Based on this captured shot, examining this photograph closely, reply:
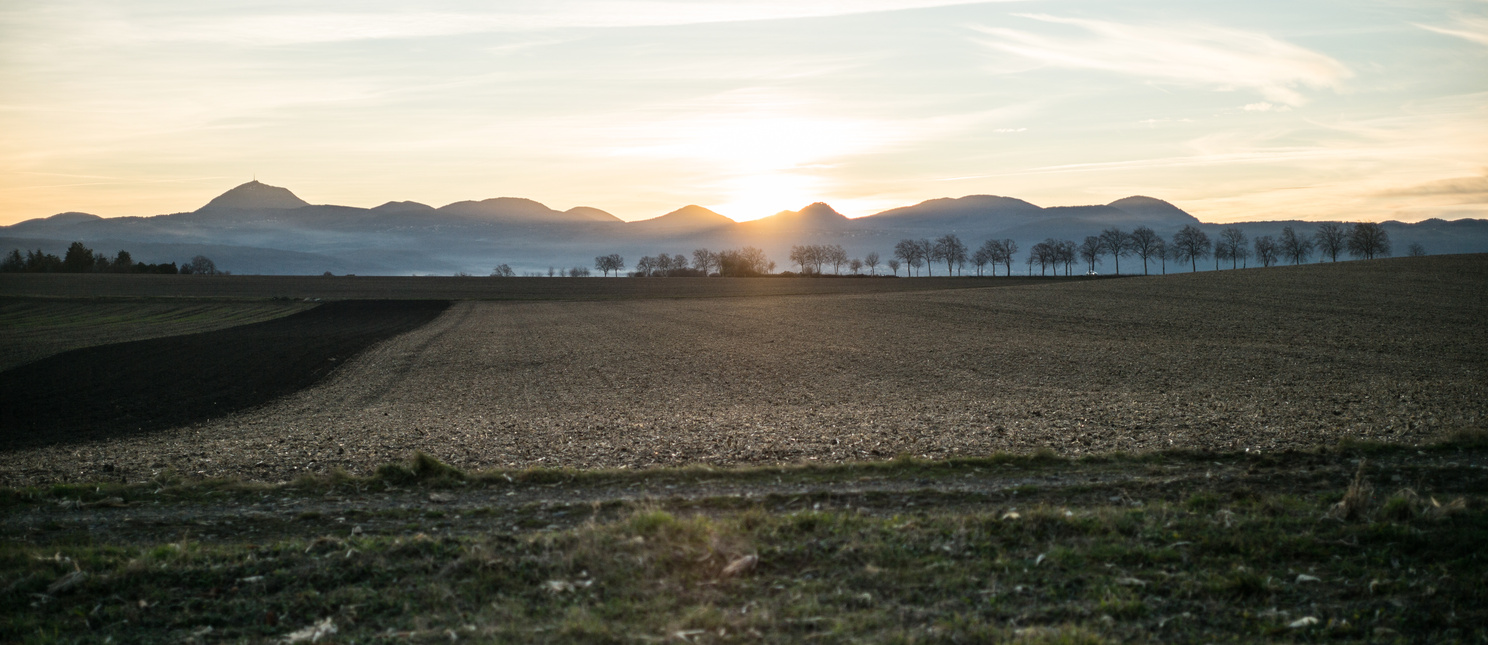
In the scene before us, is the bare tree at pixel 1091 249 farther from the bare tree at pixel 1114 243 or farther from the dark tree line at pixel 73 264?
the dark tree line at pixel 73 264

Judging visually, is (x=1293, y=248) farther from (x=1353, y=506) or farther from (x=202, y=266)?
(x=202, y=266)

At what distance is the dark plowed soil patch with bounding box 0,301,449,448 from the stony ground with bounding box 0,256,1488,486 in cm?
178

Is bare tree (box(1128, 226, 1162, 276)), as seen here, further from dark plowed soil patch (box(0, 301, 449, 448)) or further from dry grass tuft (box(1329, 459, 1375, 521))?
dry grass tuft (box(1329, 459, 1375, 521))

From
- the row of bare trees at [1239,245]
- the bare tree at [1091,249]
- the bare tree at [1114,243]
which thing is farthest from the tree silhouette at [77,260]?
the bare tree at [1091,249]

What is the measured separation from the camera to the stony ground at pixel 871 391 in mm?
16422

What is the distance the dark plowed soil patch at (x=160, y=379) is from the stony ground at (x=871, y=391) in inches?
70.1

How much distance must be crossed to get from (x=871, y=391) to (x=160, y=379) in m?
26.7

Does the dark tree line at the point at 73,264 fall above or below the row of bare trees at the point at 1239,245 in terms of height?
above

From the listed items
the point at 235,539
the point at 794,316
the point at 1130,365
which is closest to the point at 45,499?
the point at 235,539

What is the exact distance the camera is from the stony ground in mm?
16422

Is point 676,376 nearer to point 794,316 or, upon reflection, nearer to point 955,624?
point 955,624

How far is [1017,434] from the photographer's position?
56.8 feet

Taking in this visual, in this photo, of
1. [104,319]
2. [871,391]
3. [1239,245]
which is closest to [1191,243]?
[1239,245]

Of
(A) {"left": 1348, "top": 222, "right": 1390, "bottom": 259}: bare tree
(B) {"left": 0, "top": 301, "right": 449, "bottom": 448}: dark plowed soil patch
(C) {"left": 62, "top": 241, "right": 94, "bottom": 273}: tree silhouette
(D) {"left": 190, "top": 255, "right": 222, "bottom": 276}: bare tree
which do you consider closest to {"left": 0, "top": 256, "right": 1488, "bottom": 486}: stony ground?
(B) {"left": 0, "top": 301, "right": 449, "bottom": 448}: dark plowed soil patch
